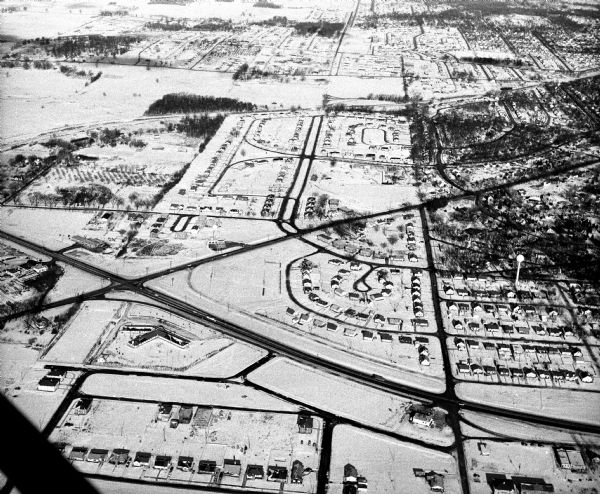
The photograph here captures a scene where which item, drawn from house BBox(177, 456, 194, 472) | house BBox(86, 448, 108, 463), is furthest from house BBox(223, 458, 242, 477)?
house BBox(86, 448, 108, 463)

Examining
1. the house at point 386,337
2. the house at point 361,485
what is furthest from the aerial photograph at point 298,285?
the house at point 386,337

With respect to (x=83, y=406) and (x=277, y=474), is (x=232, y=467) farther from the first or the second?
(x=83, y=406)

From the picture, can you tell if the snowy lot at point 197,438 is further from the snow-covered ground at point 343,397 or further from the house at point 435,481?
the house at point 435,481

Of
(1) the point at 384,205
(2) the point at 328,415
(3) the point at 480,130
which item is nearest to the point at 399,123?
(3) the point at 480,130

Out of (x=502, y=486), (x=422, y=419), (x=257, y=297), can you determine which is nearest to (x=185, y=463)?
(x=422, y=419)

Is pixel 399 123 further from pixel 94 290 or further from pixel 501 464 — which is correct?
pixel 501 464

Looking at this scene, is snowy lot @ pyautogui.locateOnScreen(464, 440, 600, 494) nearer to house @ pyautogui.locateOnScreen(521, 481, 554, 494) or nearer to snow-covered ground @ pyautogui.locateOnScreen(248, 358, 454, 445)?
house @ pyautogui.locateOnScreen(521, 481, 554, 494)
